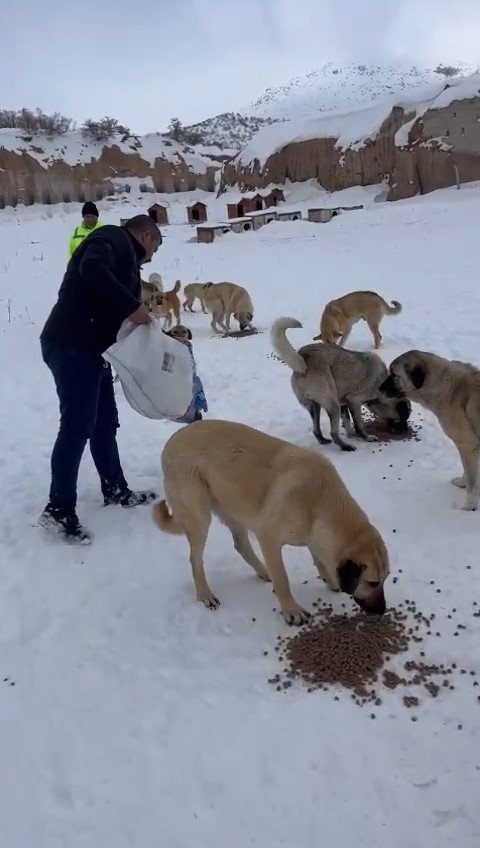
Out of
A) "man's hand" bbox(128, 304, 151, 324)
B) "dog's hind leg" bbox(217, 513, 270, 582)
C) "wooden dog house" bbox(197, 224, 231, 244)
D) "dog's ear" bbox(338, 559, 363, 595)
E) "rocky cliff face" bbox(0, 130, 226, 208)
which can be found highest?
"rocky cliff face" bbox(0, 130, 226, 208)

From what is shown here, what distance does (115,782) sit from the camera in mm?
2498

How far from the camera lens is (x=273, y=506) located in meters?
3.19

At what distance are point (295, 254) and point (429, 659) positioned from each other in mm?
19168

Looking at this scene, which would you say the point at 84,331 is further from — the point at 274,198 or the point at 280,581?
the point at 274,198

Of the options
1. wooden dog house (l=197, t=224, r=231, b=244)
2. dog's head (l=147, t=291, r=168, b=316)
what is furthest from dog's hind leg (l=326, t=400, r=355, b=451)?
wooden dog house (l=197, t=224, r=231, b=244)

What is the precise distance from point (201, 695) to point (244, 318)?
9313mm

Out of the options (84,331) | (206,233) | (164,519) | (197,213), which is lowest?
(164,519)

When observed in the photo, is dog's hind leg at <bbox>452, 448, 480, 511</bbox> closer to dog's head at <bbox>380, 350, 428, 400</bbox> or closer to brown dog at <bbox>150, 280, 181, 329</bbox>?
dog's head at <bbox>380, 350, 428, 400</bbox>

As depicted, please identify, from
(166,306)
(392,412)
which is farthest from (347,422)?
(166,306)

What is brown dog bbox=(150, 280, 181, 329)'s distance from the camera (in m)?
11.7

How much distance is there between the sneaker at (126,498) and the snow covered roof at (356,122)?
105 ft

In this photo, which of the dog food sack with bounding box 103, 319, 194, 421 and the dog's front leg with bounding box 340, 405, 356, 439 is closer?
the dog food sack with bounding box 103, 319, 194, 421

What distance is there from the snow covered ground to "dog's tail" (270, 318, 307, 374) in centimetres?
93

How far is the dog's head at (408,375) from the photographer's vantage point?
4508mm
